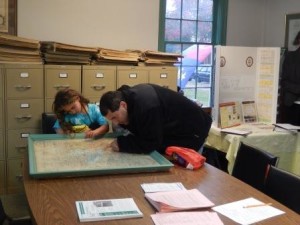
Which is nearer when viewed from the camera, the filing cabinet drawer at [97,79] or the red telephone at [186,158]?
the red telephone at [186,158]

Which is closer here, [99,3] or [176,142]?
[176,142]

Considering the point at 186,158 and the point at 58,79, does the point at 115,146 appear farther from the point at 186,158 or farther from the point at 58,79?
the point at 58,79

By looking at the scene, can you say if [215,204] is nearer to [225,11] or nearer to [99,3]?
[99,3]

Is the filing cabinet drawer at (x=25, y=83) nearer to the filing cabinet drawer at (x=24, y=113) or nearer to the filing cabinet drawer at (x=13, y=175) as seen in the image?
the filing cabinet drawer at (x=24, y=113)

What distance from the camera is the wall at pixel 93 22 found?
3.83 m

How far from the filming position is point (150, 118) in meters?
2.20

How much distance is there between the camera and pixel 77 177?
6.28ft

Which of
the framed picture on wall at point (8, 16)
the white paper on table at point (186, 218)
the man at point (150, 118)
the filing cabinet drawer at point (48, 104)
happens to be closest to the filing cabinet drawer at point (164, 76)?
the filing cabinet drawer at point (48, 104)

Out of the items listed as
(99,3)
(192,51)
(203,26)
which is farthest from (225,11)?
(99,3)

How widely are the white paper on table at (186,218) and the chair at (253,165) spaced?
847 millimetres

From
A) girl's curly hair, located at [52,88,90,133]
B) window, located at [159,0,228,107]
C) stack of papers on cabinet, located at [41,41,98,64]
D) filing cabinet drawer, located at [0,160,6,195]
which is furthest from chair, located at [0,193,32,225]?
window, located at [159,0,228,107]

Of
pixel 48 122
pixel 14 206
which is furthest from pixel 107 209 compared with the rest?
pixel 14 206

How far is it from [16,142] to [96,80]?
94cm

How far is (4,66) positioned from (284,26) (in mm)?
3407
